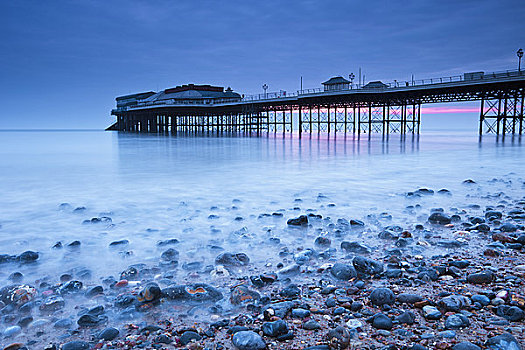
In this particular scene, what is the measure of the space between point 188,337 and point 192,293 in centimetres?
67

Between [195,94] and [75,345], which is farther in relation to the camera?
[195,94]

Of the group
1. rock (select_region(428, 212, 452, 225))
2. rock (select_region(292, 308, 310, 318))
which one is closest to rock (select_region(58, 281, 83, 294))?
rock (select_region(292, 308, 310, 318))

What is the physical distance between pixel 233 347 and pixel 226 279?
1157mm

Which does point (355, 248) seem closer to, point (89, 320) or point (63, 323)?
point (89, 320)

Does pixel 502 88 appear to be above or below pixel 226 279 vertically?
above

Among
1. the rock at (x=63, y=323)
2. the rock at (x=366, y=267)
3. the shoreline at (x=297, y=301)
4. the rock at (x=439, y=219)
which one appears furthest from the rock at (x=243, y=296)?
the rock at (x=439, y=219)

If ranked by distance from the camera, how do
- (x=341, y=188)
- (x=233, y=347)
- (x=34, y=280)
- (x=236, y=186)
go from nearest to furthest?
(x=233, y=347) < (x=34, y=280) < (x=341, y=188) < (x=236, y=186)

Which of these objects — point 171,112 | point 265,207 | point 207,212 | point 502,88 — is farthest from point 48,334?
point 171,112

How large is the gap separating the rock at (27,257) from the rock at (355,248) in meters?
3.32

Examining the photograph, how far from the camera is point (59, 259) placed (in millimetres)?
4098

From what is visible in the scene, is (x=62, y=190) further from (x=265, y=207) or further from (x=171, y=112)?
(x=171, y=112)

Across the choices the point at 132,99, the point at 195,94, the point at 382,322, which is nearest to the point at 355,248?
the point at 382,322

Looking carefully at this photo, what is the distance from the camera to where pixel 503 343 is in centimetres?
221

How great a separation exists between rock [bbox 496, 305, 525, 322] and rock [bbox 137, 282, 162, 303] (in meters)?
2.49
